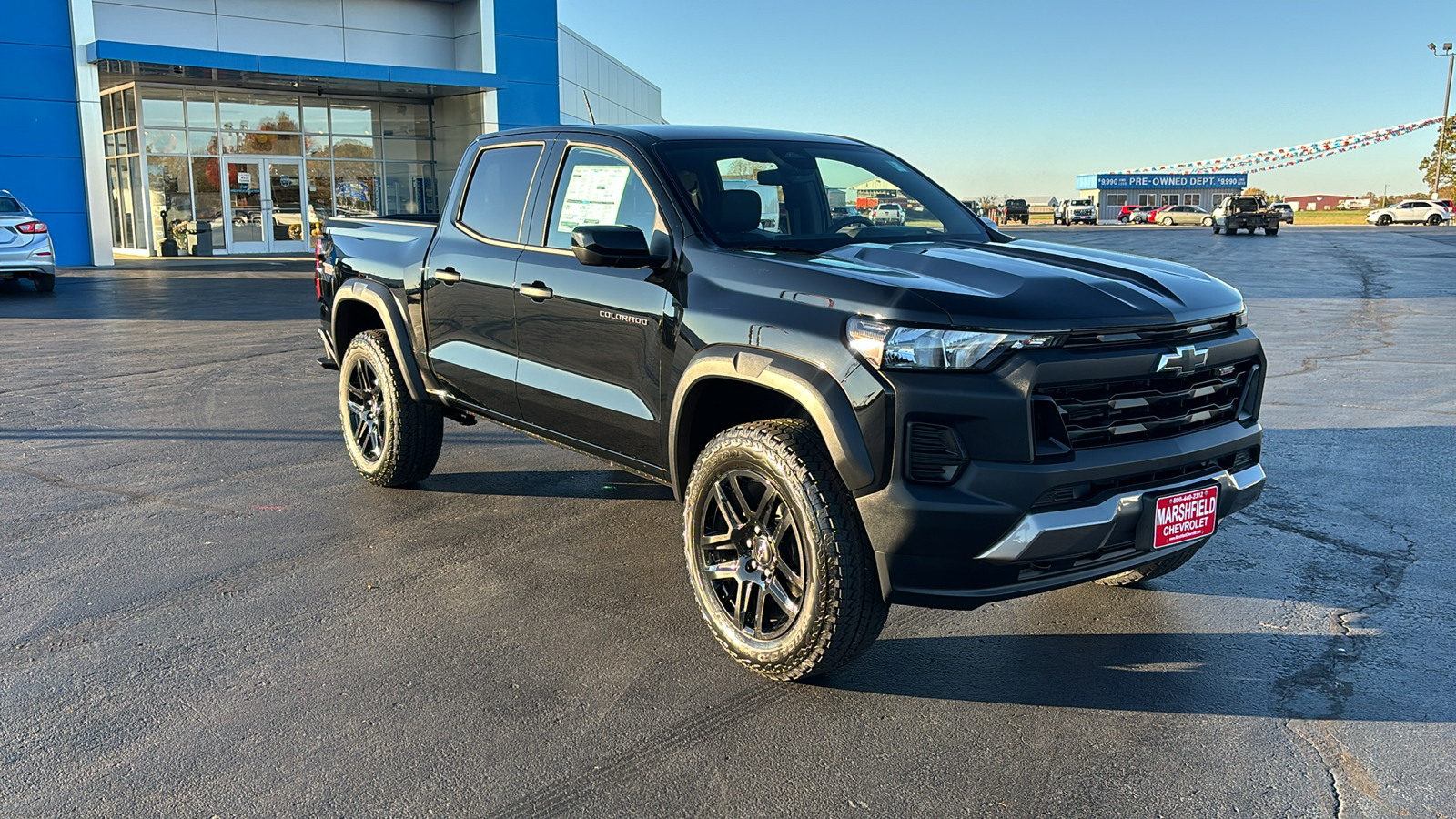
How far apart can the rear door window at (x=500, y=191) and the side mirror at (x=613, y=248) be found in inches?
43.3

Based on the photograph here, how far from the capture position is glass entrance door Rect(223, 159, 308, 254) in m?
29.5

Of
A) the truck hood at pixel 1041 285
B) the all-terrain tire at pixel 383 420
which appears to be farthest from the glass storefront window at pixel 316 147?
the truck hood at pixel 1041 285

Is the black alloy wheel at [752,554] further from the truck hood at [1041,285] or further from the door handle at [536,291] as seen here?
the door handle at [536,291]

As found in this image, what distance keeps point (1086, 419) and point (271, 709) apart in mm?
2678

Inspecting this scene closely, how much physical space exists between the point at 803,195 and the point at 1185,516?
2092 millimetres

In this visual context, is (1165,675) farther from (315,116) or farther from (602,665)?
→ (315,116)

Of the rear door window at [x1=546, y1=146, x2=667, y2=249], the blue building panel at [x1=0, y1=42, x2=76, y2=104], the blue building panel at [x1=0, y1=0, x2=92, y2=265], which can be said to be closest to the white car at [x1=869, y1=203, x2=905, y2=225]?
the rear door window at [x1=546, y1=146, x2=667, y2=249]

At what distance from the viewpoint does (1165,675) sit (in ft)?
12.8

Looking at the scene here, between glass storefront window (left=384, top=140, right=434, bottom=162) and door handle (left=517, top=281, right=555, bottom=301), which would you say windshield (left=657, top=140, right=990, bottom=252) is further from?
glass storefront window (left=384, top=140, right=434, bottom=162)

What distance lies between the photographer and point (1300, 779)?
10.4 ft

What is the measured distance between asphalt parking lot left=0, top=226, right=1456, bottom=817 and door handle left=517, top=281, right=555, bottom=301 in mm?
1171

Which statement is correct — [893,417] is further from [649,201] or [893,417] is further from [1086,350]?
[649,201]

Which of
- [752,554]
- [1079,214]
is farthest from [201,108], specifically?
[1079,214]

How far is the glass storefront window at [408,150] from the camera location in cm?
3172
